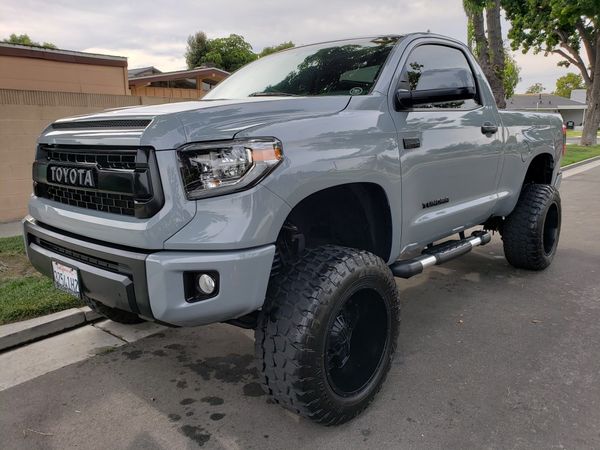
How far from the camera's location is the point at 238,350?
11.5ft

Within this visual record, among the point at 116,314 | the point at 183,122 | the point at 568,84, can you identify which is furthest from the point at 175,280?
the point at 568,84

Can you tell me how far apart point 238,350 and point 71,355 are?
113 centimetres

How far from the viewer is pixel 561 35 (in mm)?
23969

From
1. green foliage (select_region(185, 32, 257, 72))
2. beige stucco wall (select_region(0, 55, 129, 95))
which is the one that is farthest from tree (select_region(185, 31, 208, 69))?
beige stucco wall (select_region(0, 55, 129, 95))

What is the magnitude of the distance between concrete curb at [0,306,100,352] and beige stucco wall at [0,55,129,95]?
1164 cm

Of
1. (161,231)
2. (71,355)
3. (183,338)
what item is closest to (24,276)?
(71,355)

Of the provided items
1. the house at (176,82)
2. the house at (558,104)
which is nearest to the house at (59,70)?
the house at (176,82)

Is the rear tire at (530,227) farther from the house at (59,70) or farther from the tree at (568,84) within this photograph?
the tree at (568,84)

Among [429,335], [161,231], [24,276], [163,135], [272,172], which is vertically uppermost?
[163,135]

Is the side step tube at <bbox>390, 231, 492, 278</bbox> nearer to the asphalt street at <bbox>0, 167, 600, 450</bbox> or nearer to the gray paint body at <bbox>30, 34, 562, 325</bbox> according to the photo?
the gray paint body at <bbox>30, 34, 562, 325</bbox>

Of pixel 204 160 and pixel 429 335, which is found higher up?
pixel 204 160

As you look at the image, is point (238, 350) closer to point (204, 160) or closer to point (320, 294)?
point (320, 294)

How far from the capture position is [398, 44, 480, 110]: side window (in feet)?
10.5

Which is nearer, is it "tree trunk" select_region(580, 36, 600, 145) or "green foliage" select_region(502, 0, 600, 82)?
"green foliage" select_region(502, 0, 600, 82)
